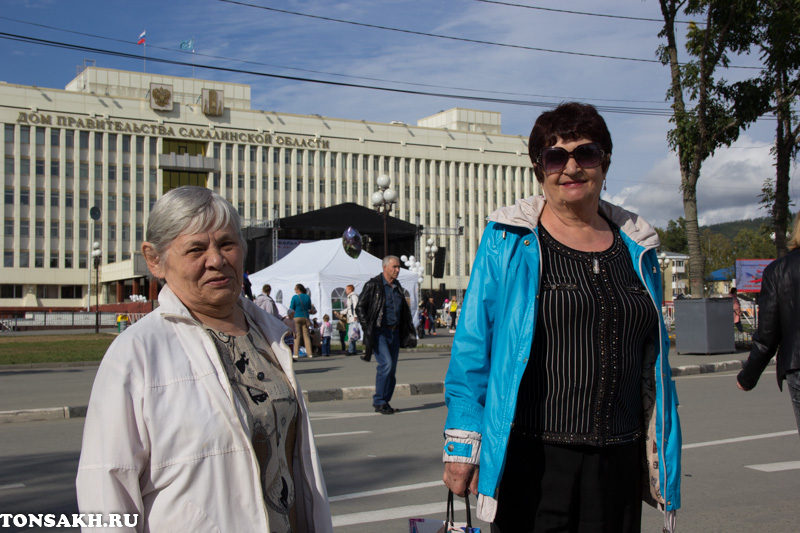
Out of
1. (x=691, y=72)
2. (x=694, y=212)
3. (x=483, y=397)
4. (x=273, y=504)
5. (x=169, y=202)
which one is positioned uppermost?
(x=691, y=72)

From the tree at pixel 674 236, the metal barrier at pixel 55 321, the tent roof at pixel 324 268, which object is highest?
the tree at pixel 674 236

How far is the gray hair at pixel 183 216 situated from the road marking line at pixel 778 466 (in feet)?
18.5

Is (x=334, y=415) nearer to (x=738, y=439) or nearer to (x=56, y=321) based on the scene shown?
(x=738, y=439)

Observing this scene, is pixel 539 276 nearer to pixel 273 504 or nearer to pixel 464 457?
pixel 464 457

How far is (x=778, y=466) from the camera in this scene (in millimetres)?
6605

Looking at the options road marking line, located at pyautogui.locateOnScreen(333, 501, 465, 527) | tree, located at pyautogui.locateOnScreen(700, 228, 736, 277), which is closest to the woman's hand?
road marking line, located at pyautogui.locateOnScreen(333, 501, 465, 527)

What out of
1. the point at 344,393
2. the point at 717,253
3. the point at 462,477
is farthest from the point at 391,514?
the point at 717,253

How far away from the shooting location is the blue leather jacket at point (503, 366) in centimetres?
271

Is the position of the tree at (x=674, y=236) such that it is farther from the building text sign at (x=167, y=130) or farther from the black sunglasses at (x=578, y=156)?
the black sunglasses at (x=578, y=156)

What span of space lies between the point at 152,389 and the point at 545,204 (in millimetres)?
1710

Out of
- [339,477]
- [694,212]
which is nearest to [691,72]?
[694,212]

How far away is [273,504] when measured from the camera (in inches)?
91.1

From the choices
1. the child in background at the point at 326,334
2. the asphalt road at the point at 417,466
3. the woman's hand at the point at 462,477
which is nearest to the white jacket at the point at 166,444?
the woman's hand at the point at 462,477

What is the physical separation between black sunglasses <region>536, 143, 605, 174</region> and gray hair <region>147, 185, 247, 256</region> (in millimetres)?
1259
